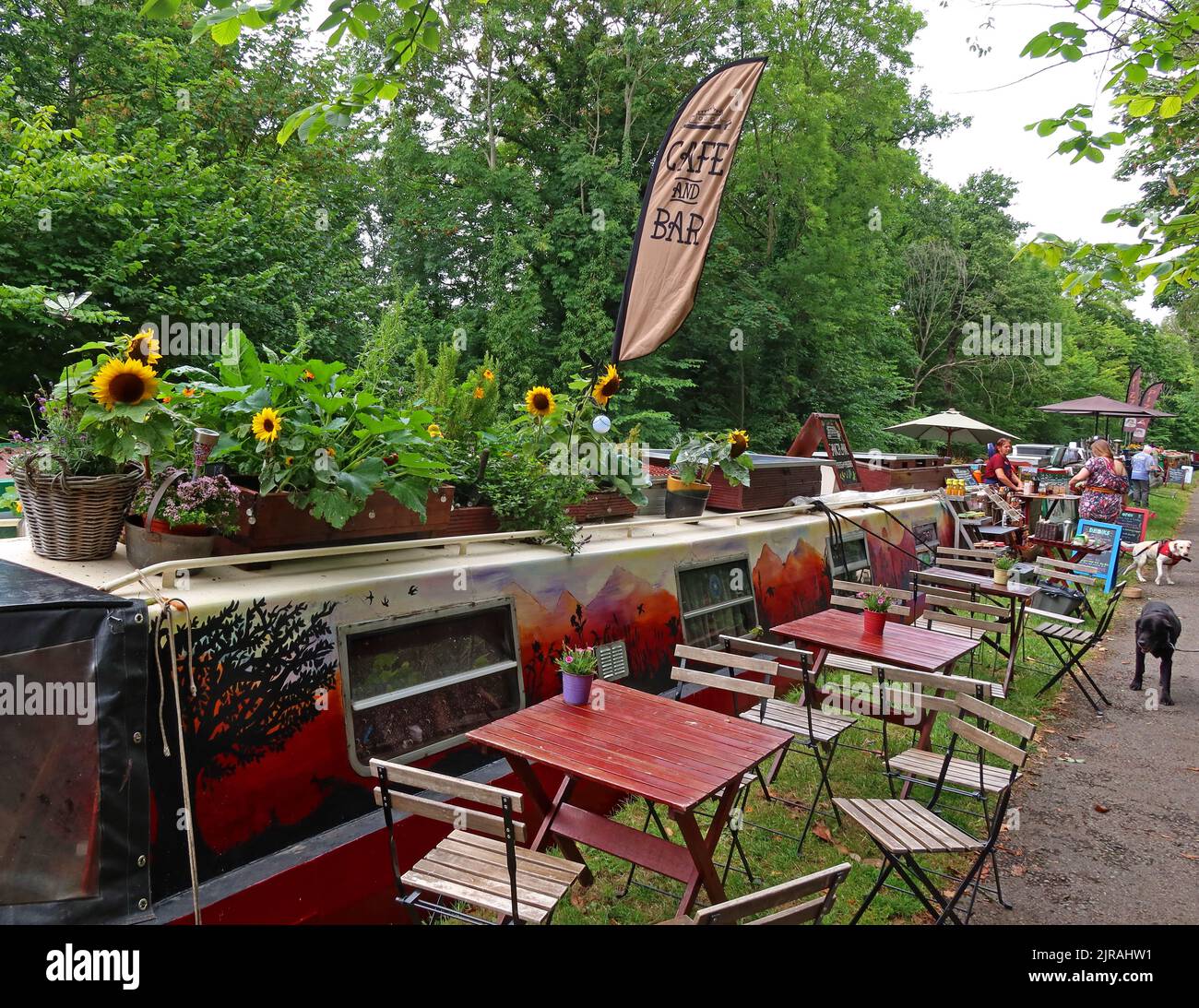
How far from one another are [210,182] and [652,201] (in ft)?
34.2

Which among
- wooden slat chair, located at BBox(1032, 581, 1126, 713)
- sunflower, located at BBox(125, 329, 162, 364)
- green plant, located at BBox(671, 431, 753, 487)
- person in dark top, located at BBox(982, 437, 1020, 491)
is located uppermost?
sunflower, located at BBox(125, 329, 162, 364)

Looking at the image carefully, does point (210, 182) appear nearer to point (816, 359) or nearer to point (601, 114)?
point (601, 114)

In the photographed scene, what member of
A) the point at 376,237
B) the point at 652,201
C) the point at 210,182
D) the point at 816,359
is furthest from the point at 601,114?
the point at 652,201

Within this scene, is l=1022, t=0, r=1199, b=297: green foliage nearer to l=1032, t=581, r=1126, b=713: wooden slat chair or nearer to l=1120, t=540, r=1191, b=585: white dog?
l=1032, t=581, r=1126, b=713: wooden slat chair

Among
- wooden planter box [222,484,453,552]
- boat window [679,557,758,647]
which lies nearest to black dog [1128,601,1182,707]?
boat window [679,557,758,647]

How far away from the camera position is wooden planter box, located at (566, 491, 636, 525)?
5223 millimetres

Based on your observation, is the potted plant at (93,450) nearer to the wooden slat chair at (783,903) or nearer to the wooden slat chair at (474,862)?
the wooden slat chair at (474,862)

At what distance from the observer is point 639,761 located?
3238 mm

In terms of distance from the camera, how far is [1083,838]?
4766mm

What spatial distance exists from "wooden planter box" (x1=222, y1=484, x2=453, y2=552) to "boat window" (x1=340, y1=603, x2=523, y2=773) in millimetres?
476

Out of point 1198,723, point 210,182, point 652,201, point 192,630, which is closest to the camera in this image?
point 192,630

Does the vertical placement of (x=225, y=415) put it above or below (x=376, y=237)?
below

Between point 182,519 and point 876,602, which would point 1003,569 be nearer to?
point 876,602

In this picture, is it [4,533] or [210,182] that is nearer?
[4,533]
